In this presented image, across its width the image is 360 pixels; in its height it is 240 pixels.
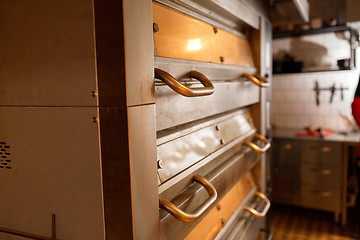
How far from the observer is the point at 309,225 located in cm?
307

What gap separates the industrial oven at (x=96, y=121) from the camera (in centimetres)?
68

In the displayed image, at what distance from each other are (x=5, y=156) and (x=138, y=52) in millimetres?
490

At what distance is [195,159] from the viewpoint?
107 cm

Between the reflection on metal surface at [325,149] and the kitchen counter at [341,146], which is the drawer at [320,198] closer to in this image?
the kitchen counter at [341,146]

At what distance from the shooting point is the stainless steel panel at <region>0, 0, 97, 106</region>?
0.69m

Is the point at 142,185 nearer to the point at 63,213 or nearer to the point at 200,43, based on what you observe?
the point at 63,213

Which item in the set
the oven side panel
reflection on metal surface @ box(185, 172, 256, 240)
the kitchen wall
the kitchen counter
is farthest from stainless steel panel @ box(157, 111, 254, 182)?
the kitchen wall

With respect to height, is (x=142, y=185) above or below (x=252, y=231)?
above

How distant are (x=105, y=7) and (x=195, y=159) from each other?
1.96 ft

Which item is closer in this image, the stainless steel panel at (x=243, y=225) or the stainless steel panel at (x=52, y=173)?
the stainless steel panel at (x=52, y=173)

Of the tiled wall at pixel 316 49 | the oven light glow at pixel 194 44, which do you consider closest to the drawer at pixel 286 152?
the tiled wall at pixel 316 49

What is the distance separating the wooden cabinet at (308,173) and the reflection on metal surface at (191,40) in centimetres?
186

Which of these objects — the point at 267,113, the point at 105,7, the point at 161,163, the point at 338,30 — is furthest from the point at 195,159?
the point at 338,30

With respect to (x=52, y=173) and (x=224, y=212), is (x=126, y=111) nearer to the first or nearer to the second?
(x=52, y=173)
